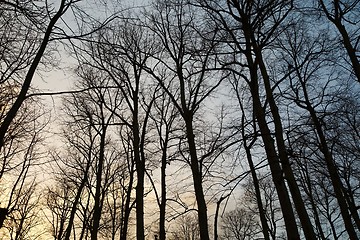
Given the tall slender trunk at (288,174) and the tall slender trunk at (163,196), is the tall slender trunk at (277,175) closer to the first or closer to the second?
the tall slender trunk at (288,174)

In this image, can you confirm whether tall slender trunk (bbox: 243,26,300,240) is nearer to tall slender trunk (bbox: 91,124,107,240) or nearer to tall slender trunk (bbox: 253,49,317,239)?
tall slender trunk (bbox: 253,49,317,239)

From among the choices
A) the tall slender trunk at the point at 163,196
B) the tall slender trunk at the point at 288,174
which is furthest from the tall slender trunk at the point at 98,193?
the tall slender trunk at the point at 288,174

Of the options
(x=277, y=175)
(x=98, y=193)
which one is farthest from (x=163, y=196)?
(x=277, y=175)

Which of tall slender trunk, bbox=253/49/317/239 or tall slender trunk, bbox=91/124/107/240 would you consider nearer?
tall slender trunk, bbox=253/49/317/239

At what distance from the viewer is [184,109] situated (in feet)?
35.1

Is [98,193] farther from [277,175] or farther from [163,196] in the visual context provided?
[277,175]

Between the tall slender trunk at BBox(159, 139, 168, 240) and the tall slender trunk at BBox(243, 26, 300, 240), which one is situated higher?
the tall slender trunk at BBox(159, 139, 168, 240)

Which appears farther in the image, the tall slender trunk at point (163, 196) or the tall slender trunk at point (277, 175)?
the tall slender trunk at point (163, 196)

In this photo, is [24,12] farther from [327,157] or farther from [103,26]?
[327,157]

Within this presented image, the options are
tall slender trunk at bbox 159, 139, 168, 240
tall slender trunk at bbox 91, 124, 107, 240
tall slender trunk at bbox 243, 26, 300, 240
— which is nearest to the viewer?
tall slender trunk at bbox 243, 26, 300, 240

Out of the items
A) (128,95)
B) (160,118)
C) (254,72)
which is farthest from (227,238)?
(254,72)

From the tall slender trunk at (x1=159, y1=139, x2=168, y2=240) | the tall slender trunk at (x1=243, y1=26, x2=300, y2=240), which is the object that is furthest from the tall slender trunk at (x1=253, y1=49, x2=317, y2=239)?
the tall slender trunk at (x1=159, y1=139, x2=168, y2=240)

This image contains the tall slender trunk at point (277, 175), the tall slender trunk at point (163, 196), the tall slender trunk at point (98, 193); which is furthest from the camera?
the tall slender trunk at point (163, 196)

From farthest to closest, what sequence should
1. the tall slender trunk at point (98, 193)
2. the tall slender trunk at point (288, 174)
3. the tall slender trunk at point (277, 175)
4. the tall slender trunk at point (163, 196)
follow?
the tall slender trunk at point (163, 196) → the tall slender trunk at point (98, 193) → the tall slender trunk at point (277, 175) → the tall slender trunk at point (288, 174)
